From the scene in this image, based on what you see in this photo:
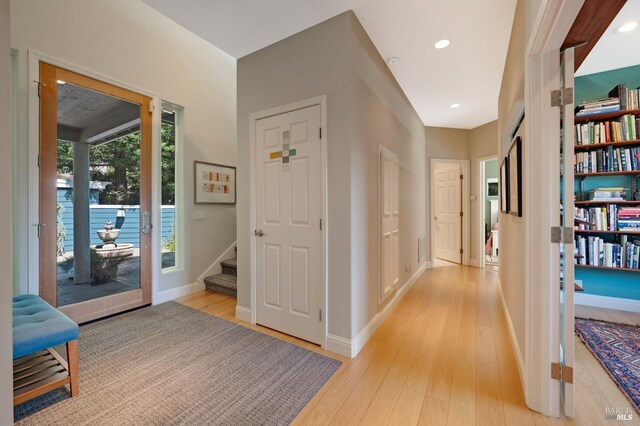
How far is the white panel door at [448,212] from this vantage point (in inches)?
209

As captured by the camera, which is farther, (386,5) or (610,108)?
(610,108)

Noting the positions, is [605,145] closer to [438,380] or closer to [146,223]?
[438,380]

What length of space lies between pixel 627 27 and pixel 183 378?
15.2ft

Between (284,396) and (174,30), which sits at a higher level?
(174,30)

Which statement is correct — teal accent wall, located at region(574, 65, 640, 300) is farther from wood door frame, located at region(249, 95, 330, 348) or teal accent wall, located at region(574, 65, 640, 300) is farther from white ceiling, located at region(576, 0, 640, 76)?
wood door frame, located at region(249, 95, 330, 348)

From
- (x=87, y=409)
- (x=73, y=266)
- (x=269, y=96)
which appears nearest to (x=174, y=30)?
(x=269, y=96)

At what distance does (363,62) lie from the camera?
91.7 inches

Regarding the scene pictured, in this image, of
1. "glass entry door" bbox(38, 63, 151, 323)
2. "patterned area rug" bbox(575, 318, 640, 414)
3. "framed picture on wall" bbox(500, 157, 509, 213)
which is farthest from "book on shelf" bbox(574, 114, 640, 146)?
"glass entry door" bbox(38, 63, 151, 323)

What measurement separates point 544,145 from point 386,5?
5.11 feet

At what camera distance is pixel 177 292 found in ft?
11.1

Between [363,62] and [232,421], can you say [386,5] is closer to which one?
[363,62]

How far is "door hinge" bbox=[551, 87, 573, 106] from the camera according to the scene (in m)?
1.41

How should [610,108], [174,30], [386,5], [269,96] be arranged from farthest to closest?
[174,30], [610,108], [269,96], [386,5]

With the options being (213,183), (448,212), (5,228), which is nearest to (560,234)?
(5,228)
